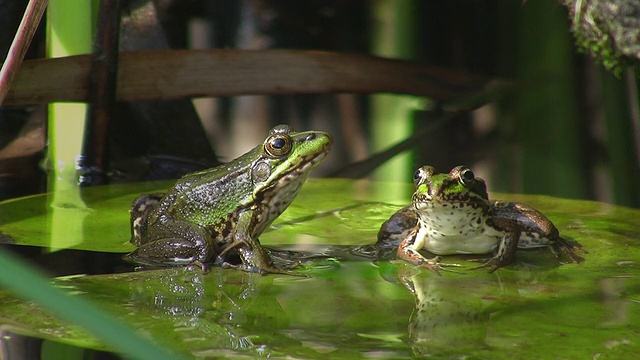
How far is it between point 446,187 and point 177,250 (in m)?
1.18

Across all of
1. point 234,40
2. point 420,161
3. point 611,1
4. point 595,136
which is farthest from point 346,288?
point 234,40

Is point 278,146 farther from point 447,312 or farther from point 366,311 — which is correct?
point 447,312

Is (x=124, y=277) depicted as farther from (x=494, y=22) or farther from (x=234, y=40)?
(x=494, y=22)


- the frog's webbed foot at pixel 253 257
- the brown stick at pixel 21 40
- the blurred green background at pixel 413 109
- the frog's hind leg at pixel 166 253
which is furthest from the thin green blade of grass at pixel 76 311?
the blurred green background at pixel 413 109

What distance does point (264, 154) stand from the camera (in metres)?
3.78

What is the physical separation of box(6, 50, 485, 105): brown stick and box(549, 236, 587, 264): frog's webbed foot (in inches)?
87.0

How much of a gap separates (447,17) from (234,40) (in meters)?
1.67

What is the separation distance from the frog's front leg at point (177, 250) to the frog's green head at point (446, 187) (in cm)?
94

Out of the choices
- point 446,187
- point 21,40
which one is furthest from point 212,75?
point 21,40

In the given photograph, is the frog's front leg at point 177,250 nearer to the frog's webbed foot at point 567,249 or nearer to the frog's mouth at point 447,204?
the frog's mouth at point 447,204

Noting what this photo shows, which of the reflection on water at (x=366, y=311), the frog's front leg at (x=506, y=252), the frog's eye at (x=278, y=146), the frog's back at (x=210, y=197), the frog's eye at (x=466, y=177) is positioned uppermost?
the frog's eye at (x=278, y=146)

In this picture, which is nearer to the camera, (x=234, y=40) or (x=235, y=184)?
(x=235, y=184)

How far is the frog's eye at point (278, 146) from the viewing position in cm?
375

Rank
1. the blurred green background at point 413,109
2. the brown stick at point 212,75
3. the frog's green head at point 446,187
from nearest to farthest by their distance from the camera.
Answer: the frog's green head at point 446,187
the brown stick at point 212,75
the blurred green background at point 413,109
